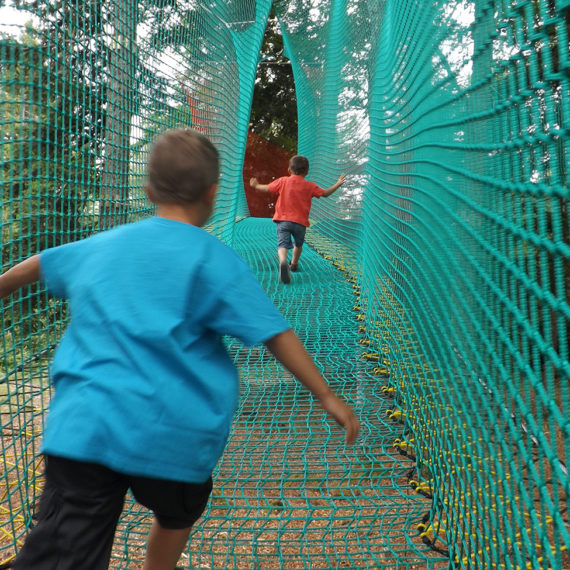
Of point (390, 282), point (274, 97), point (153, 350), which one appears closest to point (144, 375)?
point (153, 350)

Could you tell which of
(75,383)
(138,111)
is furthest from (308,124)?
(75,383)

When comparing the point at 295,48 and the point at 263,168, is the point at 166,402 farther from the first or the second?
the point at 263,168

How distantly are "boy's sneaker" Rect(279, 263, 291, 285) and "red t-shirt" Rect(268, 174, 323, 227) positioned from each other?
398 millimetres

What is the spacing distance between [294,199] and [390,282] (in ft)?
6.52

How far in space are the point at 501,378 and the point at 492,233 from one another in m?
0.30

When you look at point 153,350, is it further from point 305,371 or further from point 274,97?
point 274,97

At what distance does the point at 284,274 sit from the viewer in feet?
14.1

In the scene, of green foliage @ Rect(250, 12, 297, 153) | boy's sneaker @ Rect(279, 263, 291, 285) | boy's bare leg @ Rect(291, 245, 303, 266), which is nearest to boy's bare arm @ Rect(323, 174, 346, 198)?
boy's bare leg @ Rect(291, 245, 303, 266)

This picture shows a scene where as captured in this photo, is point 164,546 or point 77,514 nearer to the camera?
point 77,514

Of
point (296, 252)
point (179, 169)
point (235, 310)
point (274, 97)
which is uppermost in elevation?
point (274, 97)

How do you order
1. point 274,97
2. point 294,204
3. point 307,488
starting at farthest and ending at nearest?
1. point 274,97
2. point 294,204
3. point 307,488

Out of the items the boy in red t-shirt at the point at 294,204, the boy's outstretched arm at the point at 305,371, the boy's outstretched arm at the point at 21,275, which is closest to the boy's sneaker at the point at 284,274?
the boy in red t-shirt at the point at 294,204

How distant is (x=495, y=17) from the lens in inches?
47.2

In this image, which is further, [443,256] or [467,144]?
[443,256]
